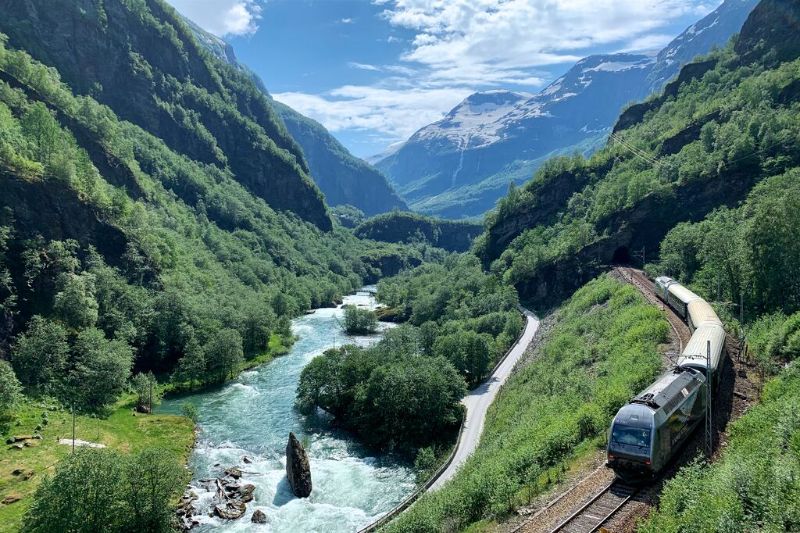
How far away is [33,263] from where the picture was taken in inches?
3396

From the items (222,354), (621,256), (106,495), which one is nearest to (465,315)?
(621,256)

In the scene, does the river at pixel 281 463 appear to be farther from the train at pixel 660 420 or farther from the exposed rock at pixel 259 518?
the train at pixel 660 420

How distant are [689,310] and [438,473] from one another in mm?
32497

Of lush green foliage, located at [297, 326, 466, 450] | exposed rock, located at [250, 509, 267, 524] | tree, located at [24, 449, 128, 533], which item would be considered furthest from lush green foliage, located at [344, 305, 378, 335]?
tree, located at [24, 449, 128, 533]

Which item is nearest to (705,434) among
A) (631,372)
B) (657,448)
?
(657,448)

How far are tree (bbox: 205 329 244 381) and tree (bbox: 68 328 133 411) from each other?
48.0 feet

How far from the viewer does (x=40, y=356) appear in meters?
74.3

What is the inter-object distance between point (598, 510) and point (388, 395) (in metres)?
41.7

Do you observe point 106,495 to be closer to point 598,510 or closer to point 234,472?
point 234,472

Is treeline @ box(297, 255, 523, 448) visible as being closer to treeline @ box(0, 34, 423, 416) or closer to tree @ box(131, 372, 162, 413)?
tree @ box(131, 372, 162, 413)

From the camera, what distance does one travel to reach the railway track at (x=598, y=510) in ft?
79.3

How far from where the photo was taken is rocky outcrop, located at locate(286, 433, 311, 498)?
2055 inches

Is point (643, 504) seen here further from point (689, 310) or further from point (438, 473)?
point (689, 310)

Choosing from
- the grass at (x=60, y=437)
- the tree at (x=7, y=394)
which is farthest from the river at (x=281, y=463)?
the tree at (x=7, y=394)
